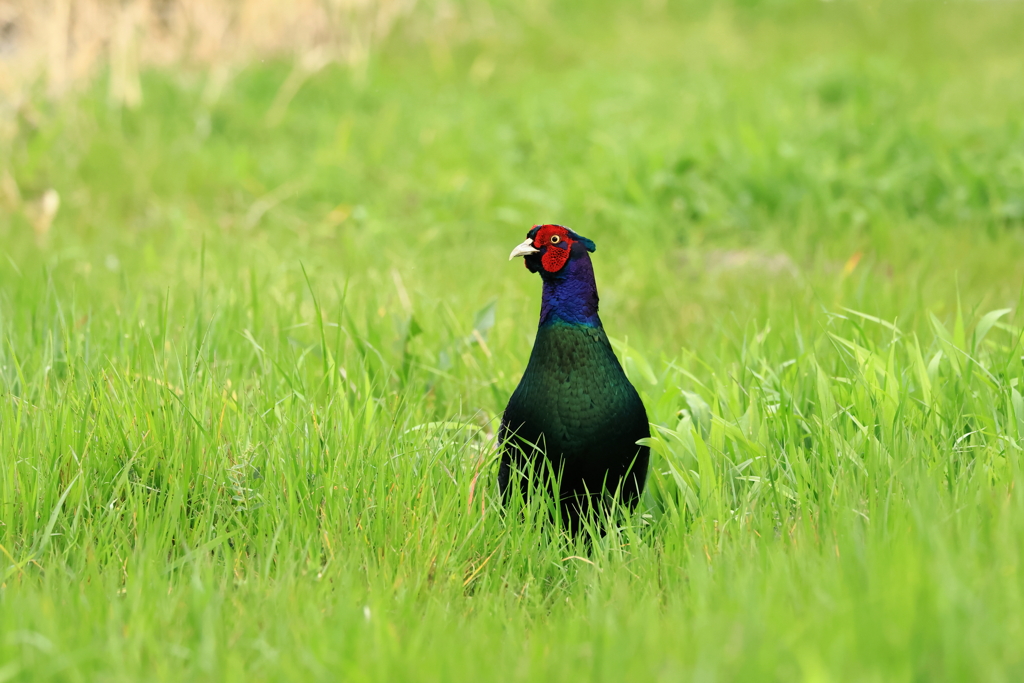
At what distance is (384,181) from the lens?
6.91m

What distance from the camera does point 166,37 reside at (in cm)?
991

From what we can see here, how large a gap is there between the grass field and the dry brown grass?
1.49 ft

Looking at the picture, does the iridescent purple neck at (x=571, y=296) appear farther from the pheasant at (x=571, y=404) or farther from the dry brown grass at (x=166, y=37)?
the dry brown grass at (x=166, y=37)

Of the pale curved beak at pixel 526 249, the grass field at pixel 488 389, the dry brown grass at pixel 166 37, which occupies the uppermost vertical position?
the dry brown grass at pixel 166 37

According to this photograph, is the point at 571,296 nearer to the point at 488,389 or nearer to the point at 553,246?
the point at 553,246

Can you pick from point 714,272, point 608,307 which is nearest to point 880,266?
point 714,272

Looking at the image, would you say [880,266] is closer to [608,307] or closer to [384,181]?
[608,307]

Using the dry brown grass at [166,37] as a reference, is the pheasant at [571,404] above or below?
below

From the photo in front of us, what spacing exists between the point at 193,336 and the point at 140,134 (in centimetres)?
483

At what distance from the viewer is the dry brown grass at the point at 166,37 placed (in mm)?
7277

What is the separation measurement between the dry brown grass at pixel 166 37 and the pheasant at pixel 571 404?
5.53m

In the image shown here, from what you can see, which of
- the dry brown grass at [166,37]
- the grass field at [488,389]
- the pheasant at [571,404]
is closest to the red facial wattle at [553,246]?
the pheasant at [571,404]

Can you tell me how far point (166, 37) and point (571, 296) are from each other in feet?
28.4

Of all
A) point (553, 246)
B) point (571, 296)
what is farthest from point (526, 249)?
point (571, 296)
